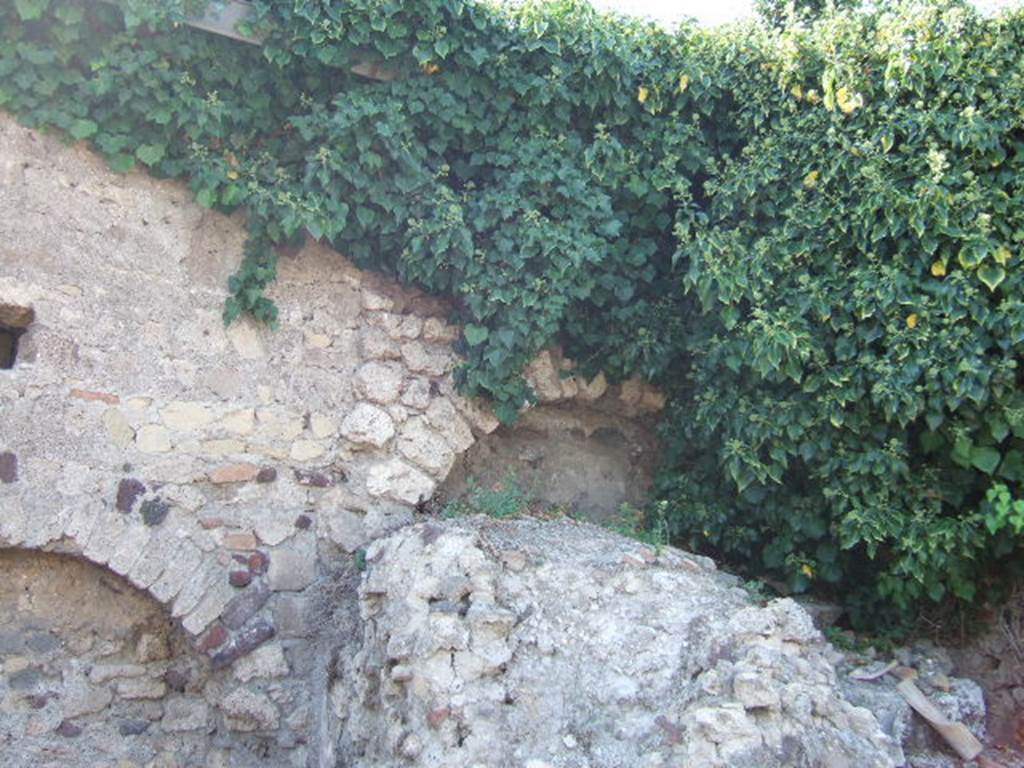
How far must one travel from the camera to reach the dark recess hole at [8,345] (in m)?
4.43

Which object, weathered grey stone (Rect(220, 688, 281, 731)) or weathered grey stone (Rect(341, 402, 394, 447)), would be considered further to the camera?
weathered grey stone (Rect(341, 402, 394, 447))

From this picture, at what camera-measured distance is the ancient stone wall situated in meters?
4.20

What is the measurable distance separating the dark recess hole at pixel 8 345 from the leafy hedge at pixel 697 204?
0.84m

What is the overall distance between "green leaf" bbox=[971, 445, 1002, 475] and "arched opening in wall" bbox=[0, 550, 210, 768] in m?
→ 3.33

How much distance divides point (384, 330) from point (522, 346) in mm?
659

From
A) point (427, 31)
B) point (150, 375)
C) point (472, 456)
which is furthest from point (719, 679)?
point (427, 31)

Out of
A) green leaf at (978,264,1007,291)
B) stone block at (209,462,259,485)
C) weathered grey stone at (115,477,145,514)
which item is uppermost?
green leaf at (978,264,1007,291)

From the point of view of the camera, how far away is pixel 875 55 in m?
4.67

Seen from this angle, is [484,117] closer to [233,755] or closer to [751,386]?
[751,386]

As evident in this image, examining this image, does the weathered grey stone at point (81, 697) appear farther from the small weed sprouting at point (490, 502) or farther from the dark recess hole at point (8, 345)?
the small weed sprouting at point (490, 502)

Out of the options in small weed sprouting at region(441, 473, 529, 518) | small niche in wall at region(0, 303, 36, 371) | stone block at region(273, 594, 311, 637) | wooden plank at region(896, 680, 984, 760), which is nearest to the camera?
wooden plank at region(896, 680, 984, 760)

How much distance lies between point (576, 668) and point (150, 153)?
9.13 ft

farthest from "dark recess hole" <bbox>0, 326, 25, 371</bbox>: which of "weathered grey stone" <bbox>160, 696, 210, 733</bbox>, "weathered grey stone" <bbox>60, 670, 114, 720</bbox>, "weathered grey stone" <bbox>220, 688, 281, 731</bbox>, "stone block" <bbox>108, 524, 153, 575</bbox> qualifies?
"weathered grey stone" <bbox>220, 688, 281, 731</bbox>

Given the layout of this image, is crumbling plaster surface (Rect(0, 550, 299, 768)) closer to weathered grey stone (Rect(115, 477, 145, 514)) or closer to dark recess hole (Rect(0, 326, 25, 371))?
weathered grey stone (Rect(115, 477, 145, 514))
